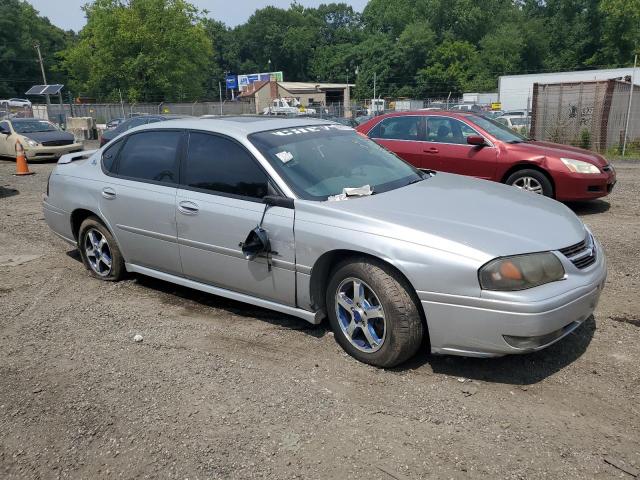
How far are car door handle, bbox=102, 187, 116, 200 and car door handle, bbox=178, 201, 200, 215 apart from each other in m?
0.94

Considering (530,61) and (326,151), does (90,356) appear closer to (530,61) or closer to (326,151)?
(326,151)

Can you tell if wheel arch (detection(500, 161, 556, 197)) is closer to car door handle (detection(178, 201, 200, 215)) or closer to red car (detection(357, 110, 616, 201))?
red car (detection(357, 110, 616, 201))

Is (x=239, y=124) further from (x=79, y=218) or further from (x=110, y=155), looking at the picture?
(x=79, y=218)

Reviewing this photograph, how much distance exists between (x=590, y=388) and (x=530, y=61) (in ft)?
303

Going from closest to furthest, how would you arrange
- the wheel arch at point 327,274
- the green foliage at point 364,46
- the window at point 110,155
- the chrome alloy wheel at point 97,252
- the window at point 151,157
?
1. the wheel arch at point 327,274
2. the window at point 151,157
3. the window at point 110,155
4. the chrome alloy wheel at point 97,252
5. the green foliage at point 364,46

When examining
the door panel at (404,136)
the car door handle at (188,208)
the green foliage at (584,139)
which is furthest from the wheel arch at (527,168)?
the green foliage at (584,139)

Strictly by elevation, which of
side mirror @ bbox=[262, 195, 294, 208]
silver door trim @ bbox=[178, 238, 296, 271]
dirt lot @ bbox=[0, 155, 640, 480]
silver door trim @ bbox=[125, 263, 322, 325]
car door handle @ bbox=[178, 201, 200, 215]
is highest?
side mirror @ bbox=[262, 195, 294, 208]

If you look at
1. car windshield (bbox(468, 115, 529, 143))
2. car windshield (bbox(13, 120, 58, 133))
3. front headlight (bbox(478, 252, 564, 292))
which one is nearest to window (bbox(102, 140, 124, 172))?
front headlight (bbox(478, 252, 564, 292))

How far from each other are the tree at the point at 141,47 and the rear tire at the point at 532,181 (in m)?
46.2

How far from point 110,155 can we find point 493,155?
5.43 meters

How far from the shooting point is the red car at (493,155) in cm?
773

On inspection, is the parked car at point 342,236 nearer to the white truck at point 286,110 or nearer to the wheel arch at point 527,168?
the wheel arch at point 527,168

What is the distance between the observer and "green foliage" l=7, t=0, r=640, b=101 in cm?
4884

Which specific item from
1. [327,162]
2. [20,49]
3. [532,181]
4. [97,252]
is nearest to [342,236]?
[327,162]
